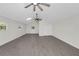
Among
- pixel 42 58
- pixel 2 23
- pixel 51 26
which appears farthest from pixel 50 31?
pixel 42 58

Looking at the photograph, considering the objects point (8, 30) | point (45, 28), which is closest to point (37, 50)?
point (8, 30)

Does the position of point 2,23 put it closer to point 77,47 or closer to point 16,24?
point 16,24

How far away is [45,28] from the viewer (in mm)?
9539

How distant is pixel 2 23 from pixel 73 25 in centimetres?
323

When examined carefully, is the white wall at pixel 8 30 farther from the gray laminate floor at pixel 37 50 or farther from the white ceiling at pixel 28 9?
the white ceiling at pixel 28 9

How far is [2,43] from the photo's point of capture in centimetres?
477

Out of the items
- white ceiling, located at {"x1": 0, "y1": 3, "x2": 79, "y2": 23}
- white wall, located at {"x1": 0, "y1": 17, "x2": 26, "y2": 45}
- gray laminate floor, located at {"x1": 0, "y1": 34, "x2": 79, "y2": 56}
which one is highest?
white ceiling, located at {"x1": 0, "y1": 3, "x2": 79, "y2": 23}

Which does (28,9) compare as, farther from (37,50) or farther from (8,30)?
(8,30)

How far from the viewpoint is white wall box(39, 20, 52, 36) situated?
9320 millimetres

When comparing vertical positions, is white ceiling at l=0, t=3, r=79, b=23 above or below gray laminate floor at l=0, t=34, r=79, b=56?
above

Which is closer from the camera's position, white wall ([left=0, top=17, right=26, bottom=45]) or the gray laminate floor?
the gray laminate floor

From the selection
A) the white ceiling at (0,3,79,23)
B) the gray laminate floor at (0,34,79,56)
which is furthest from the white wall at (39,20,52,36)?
the white ceiling at (0,3,79,23)

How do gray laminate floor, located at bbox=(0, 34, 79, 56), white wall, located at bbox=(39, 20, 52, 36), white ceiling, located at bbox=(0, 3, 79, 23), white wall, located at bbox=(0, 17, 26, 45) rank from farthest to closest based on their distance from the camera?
white wall, located at bbox=(39, 20, 52, 36) < white wall, located at bbox=(0, 17, 26, 45) < gray laminate floor, located at bbox=(0, 34, 79, 56) < white ceiling, located at bbox=(0, 3, 79, 23)

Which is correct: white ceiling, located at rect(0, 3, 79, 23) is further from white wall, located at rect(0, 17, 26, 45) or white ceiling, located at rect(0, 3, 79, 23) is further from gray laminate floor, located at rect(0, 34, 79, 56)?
gray laminate floor, located at rect(0, 34, 79, 56)
